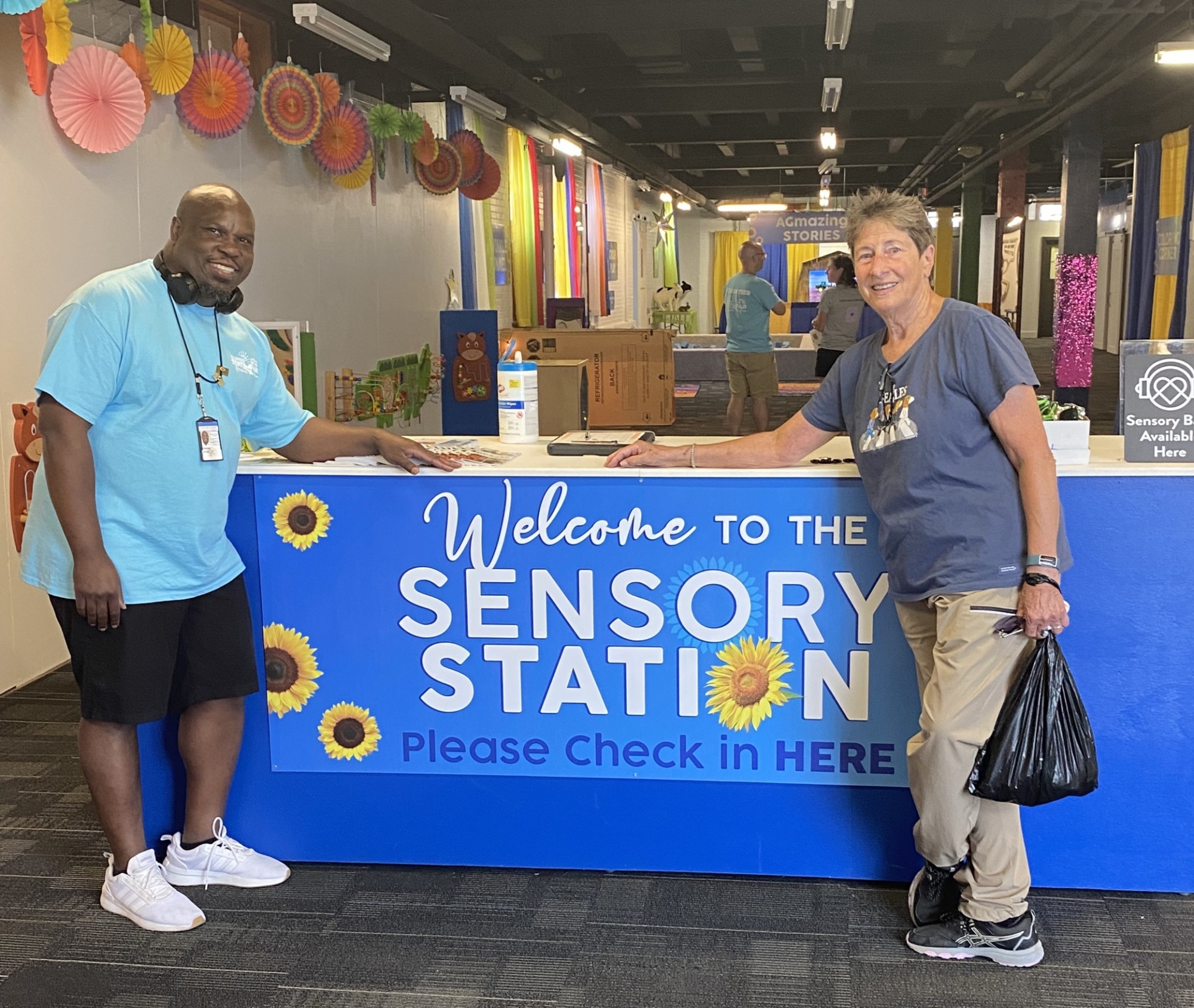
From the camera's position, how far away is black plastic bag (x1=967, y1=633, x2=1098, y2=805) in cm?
223

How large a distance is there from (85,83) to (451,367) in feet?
12.1

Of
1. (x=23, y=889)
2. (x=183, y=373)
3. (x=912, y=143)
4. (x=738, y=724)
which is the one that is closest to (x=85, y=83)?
(x=183, y=373)

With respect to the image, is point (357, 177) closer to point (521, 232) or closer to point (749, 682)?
point (749, 682)

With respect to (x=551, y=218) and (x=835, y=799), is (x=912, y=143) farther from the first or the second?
(x=835, y=799)

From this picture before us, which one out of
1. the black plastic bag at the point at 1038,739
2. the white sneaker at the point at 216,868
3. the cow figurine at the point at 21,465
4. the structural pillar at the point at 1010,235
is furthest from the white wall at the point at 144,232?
the structural pillar at the point at 1010,235

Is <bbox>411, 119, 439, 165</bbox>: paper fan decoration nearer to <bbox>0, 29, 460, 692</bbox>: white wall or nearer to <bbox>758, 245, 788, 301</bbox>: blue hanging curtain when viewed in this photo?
<bbox>0, 29, 460, 692</bbox>: white wall

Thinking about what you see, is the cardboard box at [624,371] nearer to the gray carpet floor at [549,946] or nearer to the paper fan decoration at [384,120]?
the paper fan decoration at [384,120]

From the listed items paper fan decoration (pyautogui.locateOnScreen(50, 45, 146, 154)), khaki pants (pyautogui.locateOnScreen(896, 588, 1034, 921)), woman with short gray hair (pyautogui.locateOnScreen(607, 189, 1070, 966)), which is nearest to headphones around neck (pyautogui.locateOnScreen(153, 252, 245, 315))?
woman with short gray hair (pyautogui.locateOnScreen(607, 189, 1070, 966))

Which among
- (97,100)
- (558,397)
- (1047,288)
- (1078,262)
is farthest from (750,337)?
(1047,288)

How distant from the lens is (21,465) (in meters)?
4.17

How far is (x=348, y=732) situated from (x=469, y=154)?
246 inches

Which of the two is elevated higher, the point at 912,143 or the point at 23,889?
the point at 912,143

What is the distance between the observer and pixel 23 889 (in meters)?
2.73

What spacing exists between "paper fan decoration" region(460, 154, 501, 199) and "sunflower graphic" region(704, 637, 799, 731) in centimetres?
649
